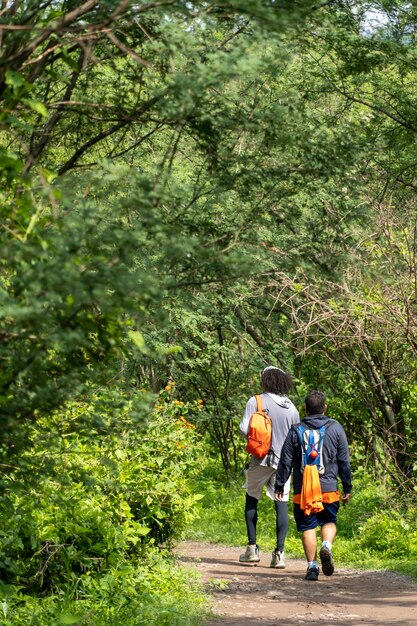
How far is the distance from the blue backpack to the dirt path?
3.43 ft

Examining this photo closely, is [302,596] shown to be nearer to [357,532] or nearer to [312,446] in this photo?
[312,446]

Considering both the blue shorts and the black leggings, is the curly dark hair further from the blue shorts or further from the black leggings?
the blue shorts

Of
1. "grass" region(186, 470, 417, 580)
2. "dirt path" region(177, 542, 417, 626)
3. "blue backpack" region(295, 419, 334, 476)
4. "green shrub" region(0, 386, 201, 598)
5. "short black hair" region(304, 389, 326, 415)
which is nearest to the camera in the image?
"green shrub" region(0, 386, 201, 598)

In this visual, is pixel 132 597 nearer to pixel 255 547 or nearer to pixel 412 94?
pixel 255 547

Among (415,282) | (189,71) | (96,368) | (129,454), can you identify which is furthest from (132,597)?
(415,282)

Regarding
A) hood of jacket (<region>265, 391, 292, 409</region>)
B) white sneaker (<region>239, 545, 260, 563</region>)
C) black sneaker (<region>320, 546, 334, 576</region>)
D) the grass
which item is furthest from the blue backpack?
the grass

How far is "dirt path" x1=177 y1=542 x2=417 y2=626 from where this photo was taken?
802 cm

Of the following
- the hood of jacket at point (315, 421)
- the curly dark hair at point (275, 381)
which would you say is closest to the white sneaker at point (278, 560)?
the hood of jacket at point (315, 421)

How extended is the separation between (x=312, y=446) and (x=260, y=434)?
977 mm

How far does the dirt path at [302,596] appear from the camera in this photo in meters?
8.02

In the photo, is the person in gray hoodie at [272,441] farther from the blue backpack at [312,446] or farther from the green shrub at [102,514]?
the green shrub at [102,514]

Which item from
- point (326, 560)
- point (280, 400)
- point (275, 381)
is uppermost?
point (275, 381)

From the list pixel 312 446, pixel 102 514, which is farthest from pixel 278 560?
pixel 102 514

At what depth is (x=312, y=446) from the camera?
1007 centimetres
